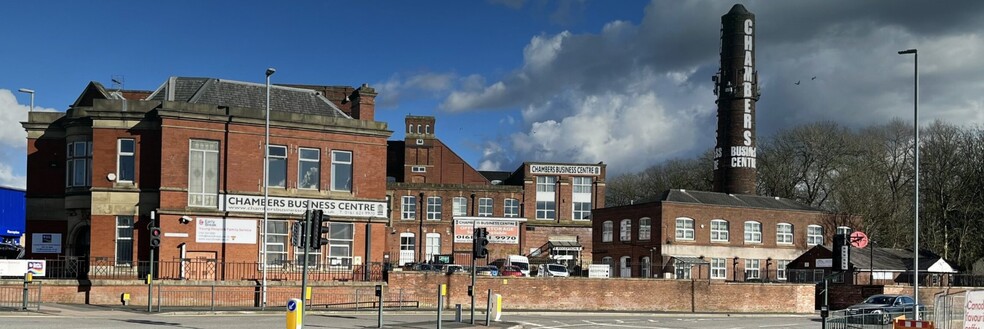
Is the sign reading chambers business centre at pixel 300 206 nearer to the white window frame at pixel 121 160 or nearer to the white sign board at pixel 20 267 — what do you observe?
the white window frame at pixel 121 160

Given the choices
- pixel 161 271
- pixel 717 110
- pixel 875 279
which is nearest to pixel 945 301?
pixel 161 271

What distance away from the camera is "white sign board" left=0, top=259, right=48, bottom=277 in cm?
3491

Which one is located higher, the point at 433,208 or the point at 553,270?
the point at 433,208

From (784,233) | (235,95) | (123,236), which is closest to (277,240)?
(123,236)

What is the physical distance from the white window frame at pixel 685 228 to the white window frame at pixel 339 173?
29055 mm

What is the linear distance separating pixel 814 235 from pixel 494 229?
34.4 metres

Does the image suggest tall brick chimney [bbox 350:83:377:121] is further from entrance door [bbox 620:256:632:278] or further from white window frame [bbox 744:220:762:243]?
white window frame [bbox 744:220:762:243]

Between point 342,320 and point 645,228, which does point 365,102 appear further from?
point 645,228

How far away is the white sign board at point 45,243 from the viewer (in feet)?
135

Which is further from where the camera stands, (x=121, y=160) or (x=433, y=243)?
(x=433, y=243)

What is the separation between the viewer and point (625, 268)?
61812 mm

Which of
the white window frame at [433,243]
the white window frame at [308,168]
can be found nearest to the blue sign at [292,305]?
the white window frame at [308,168]

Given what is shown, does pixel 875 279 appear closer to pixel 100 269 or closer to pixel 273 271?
pixel 273 271

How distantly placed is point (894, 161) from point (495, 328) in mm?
61384
